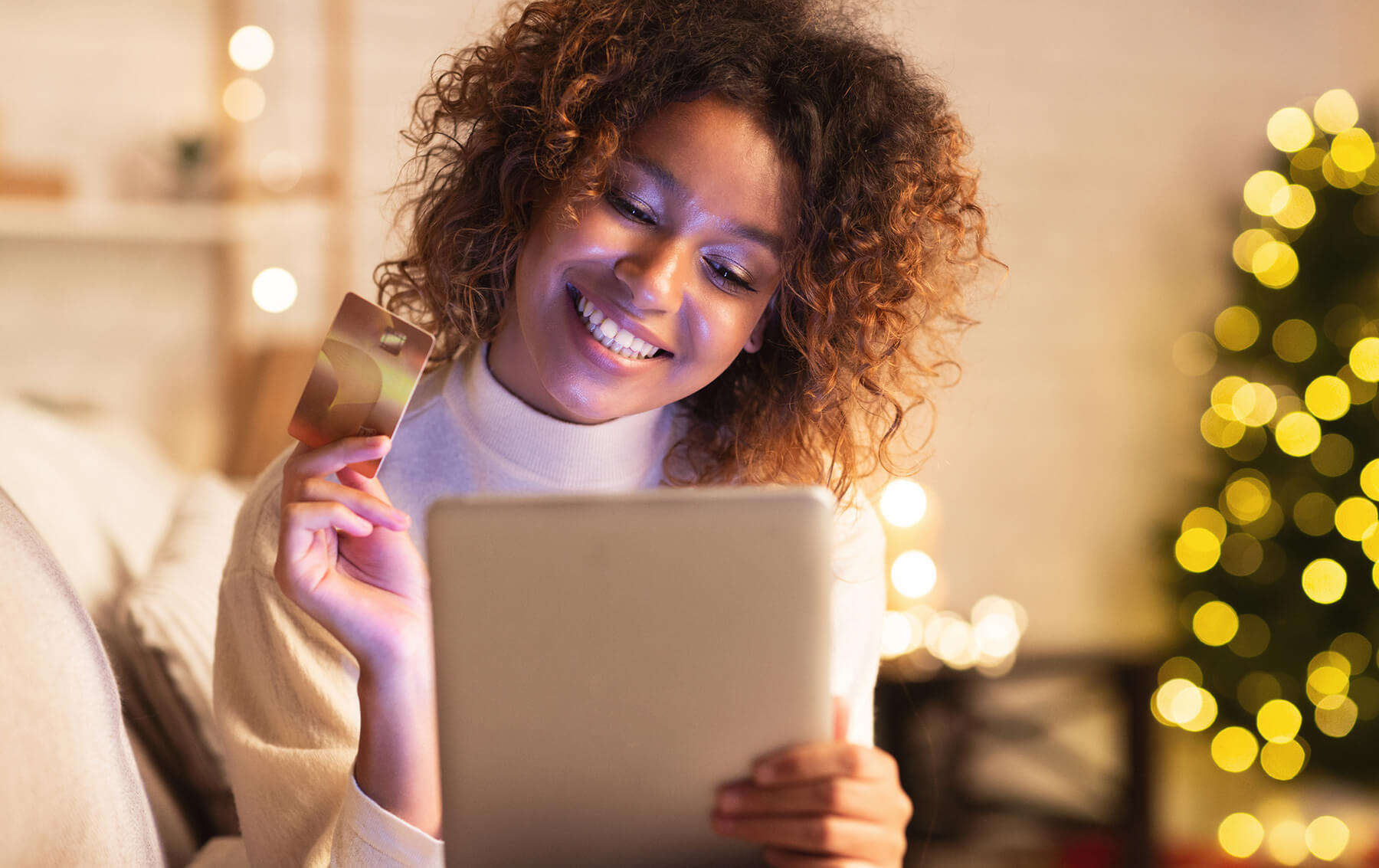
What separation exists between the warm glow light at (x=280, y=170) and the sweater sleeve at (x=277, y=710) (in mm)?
1578

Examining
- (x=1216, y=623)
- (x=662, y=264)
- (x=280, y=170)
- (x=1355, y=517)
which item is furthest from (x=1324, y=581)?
(x=280, y=170)

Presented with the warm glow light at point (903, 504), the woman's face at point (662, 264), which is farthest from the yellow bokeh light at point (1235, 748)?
the woman's face at point (662, 264)

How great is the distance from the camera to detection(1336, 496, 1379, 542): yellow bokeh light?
8.25ft

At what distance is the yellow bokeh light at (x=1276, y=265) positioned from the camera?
8.73 feet

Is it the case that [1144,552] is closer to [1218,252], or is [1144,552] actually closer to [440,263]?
[1218,252]

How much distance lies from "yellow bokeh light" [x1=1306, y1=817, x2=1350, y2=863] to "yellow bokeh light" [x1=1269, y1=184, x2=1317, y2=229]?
140cm

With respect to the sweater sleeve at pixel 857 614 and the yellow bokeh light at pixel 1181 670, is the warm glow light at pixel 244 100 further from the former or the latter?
the yellow bokeh light at pixel 1181 670

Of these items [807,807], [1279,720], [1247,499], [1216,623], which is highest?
[807,807]

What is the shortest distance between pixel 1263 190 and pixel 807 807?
2.68 meters

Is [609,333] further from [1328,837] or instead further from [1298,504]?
[1328,837]

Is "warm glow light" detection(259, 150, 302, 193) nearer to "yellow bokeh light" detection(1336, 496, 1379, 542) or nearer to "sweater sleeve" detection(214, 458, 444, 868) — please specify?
"sweater sleeve" detection(214, 458, 444, 868)

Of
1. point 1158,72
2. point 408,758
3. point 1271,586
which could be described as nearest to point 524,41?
point 408,758

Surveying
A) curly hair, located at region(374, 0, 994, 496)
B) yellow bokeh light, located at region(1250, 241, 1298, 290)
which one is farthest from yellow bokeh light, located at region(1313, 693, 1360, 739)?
curly hair, located at region(374, 0, 994, 496)

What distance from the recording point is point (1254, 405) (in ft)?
8.95
